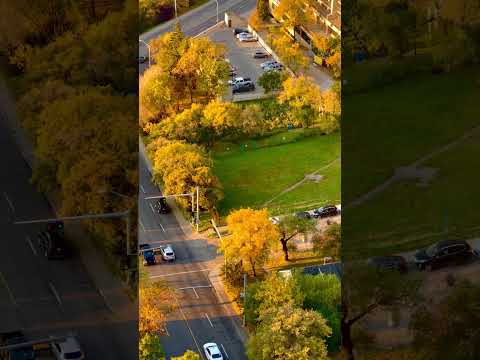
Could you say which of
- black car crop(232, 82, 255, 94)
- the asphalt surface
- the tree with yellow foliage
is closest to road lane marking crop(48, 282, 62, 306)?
the asphalt surface

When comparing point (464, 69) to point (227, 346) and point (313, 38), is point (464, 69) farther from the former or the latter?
point (227, 346)

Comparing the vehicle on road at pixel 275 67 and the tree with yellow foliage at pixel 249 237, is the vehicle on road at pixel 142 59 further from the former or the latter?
the tree with yellow foliage at pixel 249 237

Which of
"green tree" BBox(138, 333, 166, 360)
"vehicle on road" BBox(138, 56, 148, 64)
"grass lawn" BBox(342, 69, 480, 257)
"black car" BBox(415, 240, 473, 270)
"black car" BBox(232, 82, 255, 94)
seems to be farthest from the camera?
"grass lawn" BBox(342, 69, 480, 257)

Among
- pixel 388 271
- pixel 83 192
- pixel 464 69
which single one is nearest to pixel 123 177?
pixel 83 192

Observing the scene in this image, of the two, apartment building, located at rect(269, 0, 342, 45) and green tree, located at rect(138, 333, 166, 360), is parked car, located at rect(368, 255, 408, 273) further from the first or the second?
green tree, located at rect(138, 333, 166, 360)

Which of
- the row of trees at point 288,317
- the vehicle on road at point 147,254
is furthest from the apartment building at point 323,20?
the vehicle on road at point 147,254

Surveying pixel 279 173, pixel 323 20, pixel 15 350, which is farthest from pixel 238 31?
pixel 15 350

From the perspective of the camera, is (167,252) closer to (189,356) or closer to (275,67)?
(189,356)

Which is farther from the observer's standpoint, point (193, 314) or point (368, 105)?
point (368, 105)
